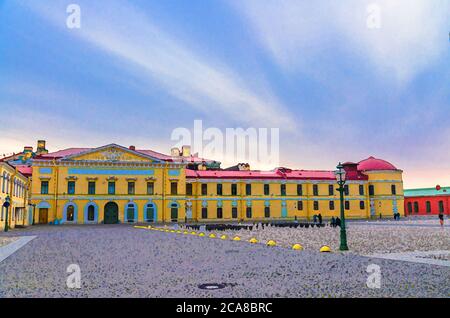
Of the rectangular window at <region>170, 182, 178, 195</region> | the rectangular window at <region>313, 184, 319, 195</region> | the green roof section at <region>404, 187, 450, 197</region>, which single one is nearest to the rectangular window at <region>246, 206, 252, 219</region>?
the rectangular window at <region>313, 184, 319, 195</region>

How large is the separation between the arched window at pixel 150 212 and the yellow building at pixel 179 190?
0.40 ft

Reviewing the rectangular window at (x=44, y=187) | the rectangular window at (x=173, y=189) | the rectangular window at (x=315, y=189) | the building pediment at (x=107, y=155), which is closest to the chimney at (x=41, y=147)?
the rectangular window at (x=44, y=187)

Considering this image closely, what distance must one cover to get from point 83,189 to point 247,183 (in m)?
21.4

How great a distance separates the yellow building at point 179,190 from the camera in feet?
165

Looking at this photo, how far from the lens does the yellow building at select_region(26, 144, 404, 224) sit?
165ft

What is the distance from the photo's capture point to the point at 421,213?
243 ft

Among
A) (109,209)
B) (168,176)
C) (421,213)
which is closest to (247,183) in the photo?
(168,176)

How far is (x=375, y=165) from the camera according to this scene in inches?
2542

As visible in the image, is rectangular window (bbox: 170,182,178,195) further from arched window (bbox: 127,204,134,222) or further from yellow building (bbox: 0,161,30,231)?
yellow building (bbox: 0,161,30,231)

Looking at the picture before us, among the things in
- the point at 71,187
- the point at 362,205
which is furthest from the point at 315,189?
the point at 71,187

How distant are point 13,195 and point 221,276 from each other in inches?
1359

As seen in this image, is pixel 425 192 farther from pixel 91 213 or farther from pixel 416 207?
pixel 91 213

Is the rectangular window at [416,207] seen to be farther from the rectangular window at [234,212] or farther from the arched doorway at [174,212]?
the arched doorway at [174,212]
